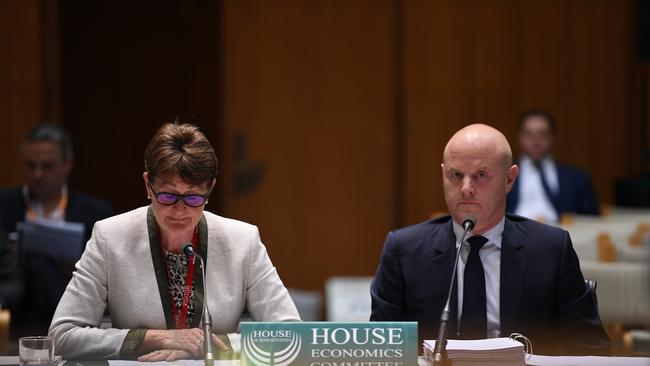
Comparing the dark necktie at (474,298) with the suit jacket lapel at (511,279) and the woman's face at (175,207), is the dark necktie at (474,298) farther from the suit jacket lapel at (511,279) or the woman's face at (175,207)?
the woman's face at (175,207)

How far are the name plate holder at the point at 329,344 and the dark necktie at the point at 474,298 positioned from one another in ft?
2.04

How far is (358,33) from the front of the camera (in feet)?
27.0

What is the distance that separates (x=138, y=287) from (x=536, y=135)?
432 centimetres

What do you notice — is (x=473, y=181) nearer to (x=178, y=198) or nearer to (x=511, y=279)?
(x=511, y=279)

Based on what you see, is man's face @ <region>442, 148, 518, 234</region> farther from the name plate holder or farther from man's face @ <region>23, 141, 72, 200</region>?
man's face @ <region>23, 141, 72, 200</region>

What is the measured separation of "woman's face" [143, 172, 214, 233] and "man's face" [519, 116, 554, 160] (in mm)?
4199

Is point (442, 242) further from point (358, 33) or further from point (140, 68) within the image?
point (140, 68)

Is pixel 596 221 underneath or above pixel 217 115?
underneath

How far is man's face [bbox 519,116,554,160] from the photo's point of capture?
23.2ft

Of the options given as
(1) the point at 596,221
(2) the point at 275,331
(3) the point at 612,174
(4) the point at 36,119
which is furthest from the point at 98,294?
(3) the point at 612,174

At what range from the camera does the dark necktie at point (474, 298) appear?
3.38 m

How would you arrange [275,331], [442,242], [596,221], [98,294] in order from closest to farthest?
1. [275,331]
2. [98,294]
3. [442,242]
4. [596,221]

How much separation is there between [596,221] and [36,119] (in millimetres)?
3865

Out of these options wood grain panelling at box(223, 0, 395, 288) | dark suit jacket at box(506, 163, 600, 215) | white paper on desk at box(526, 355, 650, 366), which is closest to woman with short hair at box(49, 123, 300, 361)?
white paper on desk at box(526, 355, 650, 366)
